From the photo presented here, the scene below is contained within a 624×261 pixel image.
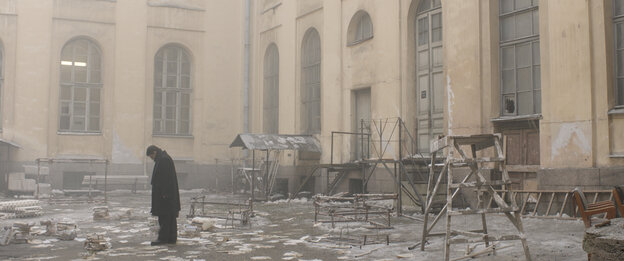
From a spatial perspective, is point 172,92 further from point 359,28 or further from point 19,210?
point 19,210

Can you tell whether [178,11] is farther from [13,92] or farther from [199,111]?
[13,92]

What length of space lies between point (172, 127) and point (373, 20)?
1046 centimetres

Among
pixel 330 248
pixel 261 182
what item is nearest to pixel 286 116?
pixel 261 182

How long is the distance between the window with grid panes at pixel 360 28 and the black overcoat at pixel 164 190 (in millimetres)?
9995

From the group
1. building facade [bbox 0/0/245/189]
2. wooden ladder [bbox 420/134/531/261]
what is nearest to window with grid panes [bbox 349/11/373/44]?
building facade [bbox 0/0/245/189]

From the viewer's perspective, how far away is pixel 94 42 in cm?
2377

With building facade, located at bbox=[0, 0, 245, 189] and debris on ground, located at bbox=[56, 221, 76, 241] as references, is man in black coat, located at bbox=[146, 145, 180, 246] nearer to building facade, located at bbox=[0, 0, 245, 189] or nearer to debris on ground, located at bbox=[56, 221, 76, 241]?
debris on ground, located at bbox=[56, 221, 76, 241]

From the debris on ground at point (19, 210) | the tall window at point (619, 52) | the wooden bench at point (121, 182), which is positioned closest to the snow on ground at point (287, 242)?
the debris on ground at point (19, 210)

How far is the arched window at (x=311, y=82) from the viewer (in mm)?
21391

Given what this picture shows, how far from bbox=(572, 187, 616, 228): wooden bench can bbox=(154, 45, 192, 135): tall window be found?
786 inches

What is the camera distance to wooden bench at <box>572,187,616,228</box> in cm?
641

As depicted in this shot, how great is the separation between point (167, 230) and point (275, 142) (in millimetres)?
9202

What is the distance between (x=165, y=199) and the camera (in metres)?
9.89

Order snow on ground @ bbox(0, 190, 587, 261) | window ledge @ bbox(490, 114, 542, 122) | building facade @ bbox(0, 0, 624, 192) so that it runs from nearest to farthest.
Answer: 1. snow on ground @ bbox(0, 190, 587, 261)
2. building facade @ bbox(0, 0, 624, 192)
3. window ledge @ bbox(490, 114, 542, 122)
